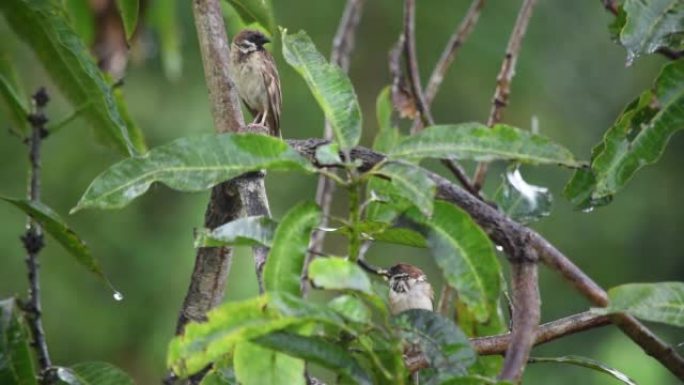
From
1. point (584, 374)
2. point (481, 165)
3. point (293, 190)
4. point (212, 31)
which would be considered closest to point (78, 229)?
point (293, 190)

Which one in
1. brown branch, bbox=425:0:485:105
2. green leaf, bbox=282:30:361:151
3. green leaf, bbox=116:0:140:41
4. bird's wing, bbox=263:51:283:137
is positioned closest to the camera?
green leaf, bbox=282:30:361:151

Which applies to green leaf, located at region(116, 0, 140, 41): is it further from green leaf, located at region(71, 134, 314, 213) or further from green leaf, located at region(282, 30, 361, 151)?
green leaf, located at region(71, 134, 314, 213)

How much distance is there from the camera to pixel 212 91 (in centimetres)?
263

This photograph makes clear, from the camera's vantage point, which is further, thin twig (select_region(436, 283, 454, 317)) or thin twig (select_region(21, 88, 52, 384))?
thin twig (select_region(436, 283, 454, 317))

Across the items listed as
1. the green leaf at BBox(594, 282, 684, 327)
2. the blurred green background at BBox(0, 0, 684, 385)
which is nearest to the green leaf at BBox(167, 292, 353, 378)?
the green leaf at BBox(594, 282, 684, 327)

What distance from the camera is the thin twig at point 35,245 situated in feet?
7.99

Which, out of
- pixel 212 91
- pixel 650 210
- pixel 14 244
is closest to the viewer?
pixel 212 91

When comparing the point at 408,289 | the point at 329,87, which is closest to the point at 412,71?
the point at 408,289

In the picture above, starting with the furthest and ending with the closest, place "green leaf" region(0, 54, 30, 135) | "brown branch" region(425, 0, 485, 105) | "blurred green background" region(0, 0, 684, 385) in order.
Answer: "blurred green background" region(0, 0, 684, 385)
"brown branch" region(425, 0, 485, 105)
"green leaf" region(0, 54, 30, 135)

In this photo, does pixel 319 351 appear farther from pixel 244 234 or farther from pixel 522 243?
pixel 522 243

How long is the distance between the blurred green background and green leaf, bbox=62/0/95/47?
4.70m

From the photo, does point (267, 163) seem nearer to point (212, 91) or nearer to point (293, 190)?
point (212, 91)

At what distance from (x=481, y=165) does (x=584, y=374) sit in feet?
16.6

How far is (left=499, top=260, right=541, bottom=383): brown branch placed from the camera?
5.82 feet
